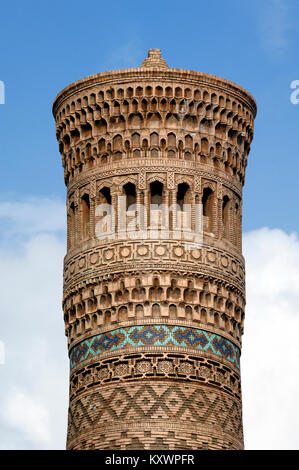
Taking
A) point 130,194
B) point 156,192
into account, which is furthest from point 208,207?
point 130,194

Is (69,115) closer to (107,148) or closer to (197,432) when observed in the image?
(107,148)

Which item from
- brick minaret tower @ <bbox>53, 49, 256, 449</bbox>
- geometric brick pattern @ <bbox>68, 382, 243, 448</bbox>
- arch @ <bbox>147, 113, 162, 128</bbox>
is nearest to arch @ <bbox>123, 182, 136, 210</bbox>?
brick minaret tower @ <bbox>53, 49, 256, 449</bbox>

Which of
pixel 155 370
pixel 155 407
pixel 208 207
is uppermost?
pixel 208 207

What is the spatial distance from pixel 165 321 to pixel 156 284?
63cm

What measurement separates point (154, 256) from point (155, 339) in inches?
54.8

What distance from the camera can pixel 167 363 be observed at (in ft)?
122

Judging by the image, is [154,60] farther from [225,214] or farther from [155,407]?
[155,407]

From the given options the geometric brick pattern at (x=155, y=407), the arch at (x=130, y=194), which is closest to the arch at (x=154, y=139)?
the arch at (x=130, y=194)

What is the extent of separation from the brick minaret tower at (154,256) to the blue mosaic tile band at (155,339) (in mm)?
16

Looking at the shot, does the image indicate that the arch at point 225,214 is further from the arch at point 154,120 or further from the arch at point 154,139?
the arch at point 154,120

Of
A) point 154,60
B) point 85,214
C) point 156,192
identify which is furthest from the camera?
point 154,60

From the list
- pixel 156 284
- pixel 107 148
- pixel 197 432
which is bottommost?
pixel 197 432

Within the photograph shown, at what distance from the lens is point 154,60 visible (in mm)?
39438

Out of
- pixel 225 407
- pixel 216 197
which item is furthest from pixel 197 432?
pixel 216 197
